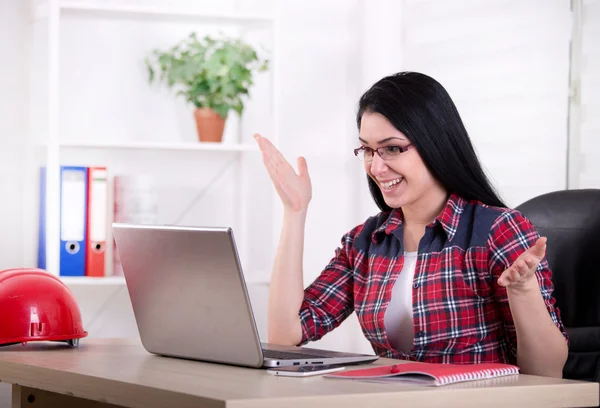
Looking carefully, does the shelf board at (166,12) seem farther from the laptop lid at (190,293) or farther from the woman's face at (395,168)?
Answer: the laptop lid at (190,293)

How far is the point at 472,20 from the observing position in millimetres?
3111

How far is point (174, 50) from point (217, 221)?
63 centimetres

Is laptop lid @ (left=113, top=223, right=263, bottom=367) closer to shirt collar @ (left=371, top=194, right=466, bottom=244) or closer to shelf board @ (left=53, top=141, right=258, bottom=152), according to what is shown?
shirt collar @ (left=371, top=194, right=466, bottom=244)

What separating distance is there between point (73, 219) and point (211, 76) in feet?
2.09

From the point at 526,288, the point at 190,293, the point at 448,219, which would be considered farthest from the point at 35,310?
the point at 526,288

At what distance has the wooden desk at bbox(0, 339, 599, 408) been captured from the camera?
125 centimetres

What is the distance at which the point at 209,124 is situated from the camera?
120 inches

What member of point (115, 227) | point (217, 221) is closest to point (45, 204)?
point (217, 221)

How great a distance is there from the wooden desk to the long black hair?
19.9 inches

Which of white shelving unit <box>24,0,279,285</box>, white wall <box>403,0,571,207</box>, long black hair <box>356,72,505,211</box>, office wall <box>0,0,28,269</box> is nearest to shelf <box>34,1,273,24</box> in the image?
white shelving unit <box>24,0,279,285</box>

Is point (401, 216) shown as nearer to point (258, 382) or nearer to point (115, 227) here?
point (115, 227)

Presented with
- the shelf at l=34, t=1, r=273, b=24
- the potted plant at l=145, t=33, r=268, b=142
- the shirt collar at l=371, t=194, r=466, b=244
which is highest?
the shelf at l=34, t=1, r=273, b=24

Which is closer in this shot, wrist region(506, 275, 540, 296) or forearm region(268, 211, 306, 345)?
wrist region(506, 275, 540, 296)

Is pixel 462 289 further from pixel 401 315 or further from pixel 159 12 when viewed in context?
pixel 159 12
